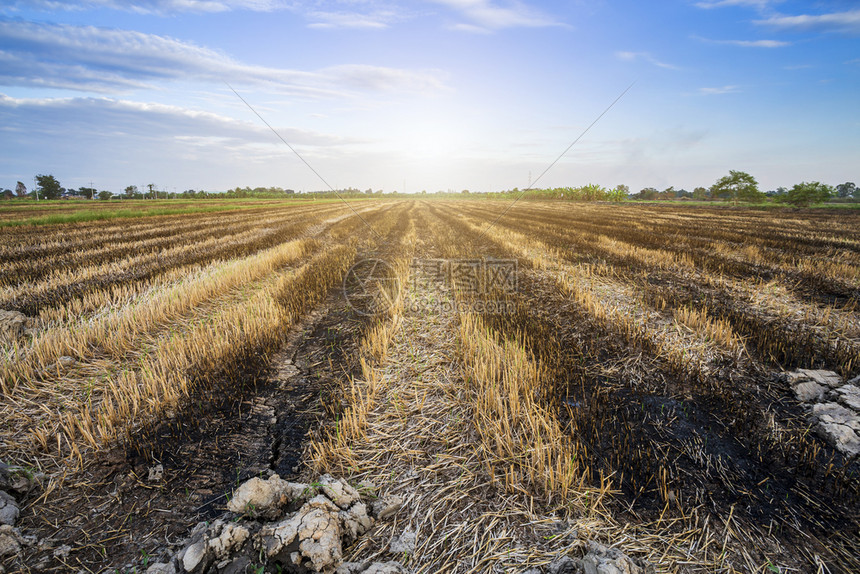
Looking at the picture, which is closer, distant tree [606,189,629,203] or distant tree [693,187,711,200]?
distant tree [606,189,629,203]

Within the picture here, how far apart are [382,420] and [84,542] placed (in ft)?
7.67

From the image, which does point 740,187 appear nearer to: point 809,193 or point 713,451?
point 809,193

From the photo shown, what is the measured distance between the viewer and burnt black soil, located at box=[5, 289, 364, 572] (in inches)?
93.8

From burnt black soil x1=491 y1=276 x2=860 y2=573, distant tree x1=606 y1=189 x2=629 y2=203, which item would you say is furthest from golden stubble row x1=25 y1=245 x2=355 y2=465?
distant tree x1=606 y1=189 x2=629 y2=203

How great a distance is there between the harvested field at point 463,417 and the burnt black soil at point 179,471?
0.7 inches

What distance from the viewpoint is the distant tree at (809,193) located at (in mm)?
43844

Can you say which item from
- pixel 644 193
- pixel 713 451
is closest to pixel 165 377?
pixel 713 451

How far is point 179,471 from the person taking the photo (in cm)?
304

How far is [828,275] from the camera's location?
8.57 metres

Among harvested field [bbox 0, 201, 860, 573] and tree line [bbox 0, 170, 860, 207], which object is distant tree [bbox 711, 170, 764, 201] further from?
harvested field [bbox 0, 201, 860, 573]

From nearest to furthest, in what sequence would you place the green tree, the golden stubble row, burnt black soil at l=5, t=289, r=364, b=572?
burnt black soil at l=5, t=289, r=364, b=572 < the golden stubble row < the green tree

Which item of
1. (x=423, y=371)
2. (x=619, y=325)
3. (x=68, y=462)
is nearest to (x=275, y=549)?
(x=68, y=462)

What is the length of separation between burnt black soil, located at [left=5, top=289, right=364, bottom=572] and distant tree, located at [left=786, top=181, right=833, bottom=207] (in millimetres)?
64589

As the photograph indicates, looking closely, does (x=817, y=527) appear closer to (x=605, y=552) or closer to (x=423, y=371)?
(x=605, y=552)
